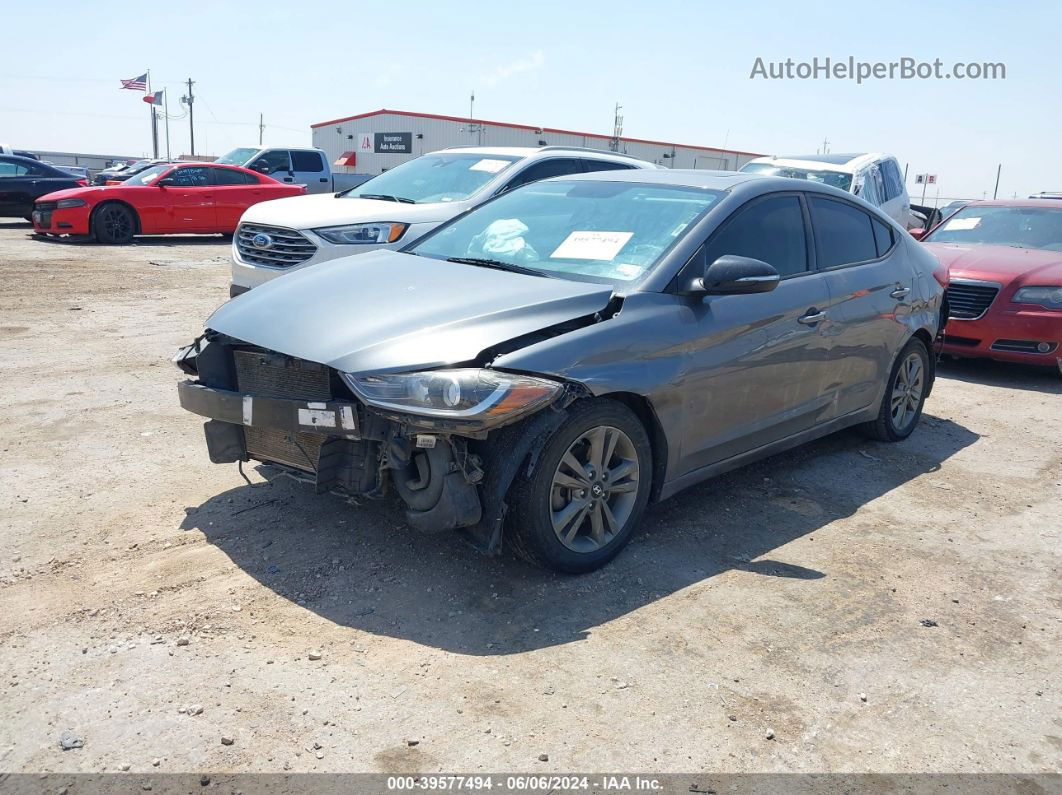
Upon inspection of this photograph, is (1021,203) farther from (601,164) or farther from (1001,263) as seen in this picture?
(601,164)

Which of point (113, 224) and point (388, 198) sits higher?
point (388, 198)

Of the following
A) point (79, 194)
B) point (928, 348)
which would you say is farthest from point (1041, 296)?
point (79, 194)

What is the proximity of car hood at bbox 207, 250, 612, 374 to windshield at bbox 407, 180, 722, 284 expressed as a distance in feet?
0.70

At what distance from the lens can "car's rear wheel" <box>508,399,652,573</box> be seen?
362 centimetres

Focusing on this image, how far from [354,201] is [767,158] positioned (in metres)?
6.43

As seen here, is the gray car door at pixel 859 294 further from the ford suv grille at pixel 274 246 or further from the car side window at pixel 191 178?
the car side window at pixel 191 178

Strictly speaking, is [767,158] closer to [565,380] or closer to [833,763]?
[565,380]

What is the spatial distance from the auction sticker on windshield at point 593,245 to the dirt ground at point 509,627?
4.47 ft

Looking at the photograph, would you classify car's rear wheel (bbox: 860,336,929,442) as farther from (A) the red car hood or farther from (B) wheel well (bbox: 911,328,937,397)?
(A) the red car hood

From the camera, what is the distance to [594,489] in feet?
12.6

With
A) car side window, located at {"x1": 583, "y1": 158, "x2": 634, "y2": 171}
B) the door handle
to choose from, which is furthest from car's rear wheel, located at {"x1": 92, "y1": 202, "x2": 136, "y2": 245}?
the door handle

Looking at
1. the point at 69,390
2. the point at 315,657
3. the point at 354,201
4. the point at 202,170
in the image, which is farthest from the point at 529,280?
the point at 202,170

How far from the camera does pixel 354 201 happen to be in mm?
8805

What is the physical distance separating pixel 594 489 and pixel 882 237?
10.2 feet
